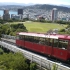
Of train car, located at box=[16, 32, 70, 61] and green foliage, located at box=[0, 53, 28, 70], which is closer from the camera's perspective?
train car, located at box=[16, 32, 70, 61]

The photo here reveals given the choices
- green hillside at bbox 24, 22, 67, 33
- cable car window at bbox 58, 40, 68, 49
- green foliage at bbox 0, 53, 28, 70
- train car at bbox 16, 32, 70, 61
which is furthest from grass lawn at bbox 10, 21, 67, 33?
cable car window at bbox 58, 40, 68, 49

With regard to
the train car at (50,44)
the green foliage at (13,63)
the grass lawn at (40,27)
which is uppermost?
the train car at (50,44)

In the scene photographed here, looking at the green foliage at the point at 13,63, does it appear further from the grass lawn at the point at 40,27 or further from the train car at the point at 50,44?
the grass lawn at the point at 40,27

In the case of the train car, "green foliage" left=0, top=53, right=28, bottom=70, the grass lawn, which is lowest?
the grass lawn

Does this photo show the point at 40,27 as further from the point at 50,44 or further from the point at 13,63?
the point at 13,63

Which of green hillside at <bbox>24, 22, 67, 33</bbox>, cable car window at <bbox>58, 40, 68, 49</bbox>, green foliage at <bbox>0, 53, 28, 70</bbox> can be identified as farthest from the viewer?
green hillside at <bbox>24, 22, 67, 33</bbox>

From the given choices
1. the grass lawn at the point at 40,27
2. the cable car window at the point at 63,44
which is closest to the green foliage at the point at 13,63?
the cable car window at the point at 63,44

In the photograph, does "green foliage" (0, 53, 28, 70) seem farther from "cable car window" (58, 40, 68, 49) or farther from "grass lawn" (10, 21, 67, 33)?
"grass lawn" (10, 21, 67, 33)

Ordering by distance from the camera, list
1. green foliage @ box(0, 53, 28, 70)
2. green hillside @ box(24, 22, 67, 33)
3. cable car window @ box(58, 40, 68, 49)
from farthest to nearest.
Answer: green hillside @ box(24, 22, 67, 33) → green foliage @ box(0, 53, 28, 70) → cable car window @ box(58, 40, 68, 49)

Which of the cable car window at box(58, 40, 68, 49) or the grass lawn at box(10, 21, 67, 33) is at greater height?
the cable car window at box(58, 40, 68, 49)
